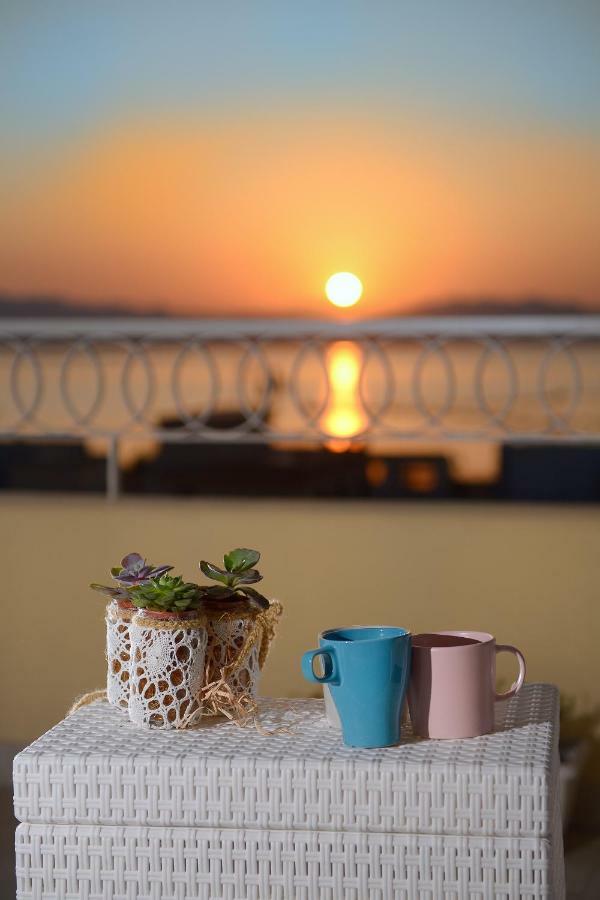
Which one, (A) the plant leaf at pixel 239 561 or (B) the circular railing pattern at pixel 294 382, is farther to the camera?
(B) the circular railing pattern at pixel 294 382

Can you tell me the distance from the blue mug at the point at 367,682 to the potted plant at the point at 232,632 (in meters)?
0.10

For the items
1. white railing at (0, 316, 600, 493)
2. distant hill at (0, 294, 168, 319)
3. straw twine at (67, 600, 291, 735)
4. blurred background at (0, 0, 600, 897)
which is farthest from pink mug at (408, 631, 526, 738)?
distant hill at (0, 294, 168, 319)

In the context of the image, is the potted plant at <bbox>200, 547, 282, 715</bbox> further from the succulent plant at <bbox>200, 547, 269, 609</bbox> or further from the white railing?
the white railing

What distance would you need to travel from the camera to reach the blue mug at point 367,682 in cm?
88

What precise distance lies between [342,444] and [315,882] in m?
1.91

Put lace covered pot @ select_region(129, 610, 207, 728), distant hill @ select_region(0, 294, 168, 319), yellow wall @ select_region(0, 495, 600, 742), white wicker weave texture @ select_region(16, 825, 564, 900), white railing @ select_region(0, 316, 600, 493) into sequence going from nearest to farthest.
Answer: white wicker weave texture @ select_region(16, 825, 564, 900), lace covered pot @ select_region(129, 610, 207, 728), yellow wall @ select_region(0, 495, 600, 742), white railing @ select_region(0, 316, 600, 493), distant hill @ select_region(0, 294, 168, 319)

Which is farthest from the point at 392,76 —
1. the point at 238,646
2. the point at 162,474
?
the point at 238,646

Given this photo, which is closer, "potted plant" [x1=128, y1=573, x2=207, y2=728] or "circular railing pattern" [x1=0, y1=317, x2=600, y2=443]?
"potted plant" [x1=128, y1=573, x2=207, y2=728]

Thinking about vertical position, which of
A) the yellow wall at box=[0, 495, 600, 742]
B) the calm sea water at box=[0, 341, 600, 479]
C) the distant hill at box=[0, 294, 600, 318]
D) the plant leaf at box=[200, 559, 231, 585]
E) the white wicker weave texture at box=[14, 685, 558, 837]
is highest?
the distant hill at box=[0, 294, 600, 318]

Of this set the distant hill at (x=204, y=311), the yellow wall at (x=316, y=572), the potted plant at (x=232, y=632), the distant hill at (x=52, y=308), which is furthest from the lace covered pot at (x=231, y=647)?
the distant hill at (x=52, y=308)

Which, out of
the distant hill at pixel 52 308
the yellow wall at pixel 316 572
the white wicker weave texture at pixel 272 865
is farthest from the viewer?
the distant hill at pixel 52 308

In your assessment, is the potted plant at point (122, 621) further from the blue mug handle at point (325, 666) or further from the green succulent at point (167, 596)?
the blue mug handle at point (325, 666)

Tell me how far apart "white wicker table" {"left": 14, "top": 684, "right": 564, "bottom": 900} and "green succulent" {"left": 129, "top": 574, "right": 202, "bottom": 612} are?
0.11 m

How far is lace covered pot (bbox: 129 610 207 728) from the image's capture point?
94 cm
